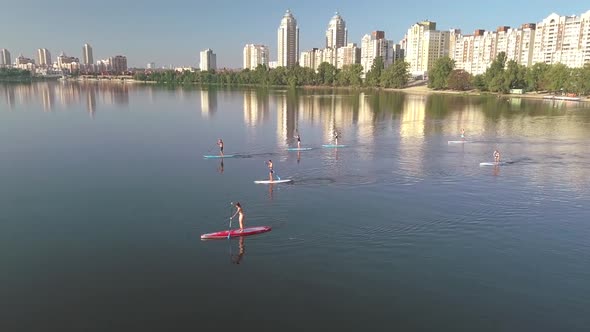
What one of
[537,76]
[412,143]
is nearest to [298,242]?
[412,143]

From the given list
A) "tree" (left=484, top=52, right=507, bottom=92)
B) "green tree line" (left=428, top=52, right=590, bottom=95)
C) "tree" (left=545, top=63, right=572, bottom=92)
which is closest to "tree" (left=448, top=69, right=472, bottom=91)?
"green tree line" (left=428, top=52, right=590, bottom=95)

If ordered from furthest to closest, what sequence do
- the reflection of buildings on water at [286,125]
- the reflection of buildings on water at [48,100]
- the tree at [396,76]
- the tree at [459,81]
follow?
the tree at [396,76] < the tree at [459,81] < the reflection of buildings on water at [48,100] < the reflection of buildings on water at [286,125]

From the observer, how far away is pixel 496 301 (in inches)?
517

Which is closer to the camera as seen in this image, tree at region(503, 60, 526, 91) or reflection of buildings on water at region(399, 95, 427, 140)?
reflection of buildings on water at region(399, 95, 427, 140)

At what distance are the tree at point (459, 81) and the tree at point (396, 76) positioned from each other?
19.6 metres

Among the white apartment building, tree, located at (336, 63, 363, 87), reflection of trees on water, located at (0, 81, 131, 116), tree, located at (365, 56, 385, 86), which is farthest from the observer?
tree, located at (336, 63, 363, 87)

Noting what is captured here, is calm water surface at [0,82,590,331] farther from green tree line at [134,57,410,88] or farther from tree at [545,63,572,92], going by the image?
green tree line at [134,57,410,88]

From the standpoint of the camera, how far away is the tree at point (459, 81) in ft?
447

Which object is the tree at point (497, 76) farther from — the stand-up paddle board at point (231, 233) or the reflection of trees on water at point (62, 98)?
the stand-up paddle board at point (231, 233)

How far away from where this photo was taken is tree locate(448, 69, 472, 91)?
13612 centimetres

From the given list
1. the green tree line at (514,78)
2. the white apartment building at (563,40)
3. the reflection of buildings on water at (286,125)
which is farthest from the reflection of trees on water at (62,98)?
the white apartment building at (563,40)

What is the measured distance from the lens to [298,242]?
55.8 ft

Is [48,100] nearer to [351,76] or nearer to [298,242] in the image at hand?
[298,242]

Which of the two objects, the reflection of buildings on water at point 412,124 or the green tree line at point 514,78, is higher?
the green tree line at point 514,78
